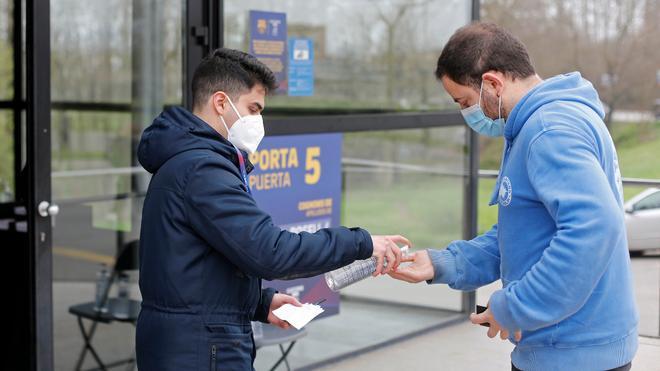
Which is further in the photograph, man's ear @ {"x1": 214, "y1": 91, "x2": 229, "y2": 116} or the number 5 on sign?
the number 5 on sign

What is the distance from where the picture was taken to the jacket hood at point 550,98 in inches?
104

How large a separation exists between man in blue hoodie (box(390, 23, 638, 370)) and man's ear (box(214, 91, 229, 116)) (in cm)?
65

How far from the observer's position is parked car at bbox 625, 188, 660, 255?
7.67 meters

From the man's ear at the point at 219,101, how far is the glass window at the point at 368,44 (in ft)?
7.63

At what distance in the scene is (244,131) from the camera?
A: 302cm

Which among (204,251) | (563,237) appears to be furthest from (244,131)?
(563,237)

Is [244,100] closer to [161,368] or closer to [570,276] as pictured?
[161,368]

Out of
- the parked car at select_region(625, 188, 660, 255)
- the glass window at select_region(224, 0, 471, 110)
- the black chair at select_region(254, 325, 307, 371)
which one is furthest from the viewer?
the parked car at select_region(625, 188, 660, 255)

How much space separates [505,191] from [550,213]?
21 centimetres

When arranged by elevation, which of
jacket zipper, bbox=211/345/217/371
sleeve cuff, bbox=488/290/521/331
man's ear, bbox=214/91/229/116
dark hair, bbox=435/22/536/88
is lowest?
jacket zipper, bbox=211/345/217/371

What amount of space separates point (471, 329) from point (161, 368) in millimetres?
4499

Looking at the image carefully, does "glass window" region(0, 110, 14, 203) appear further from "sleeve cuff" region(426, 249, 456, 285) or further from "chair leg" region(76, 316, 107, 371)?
"sleeve cuff" region(426, 249, 456, 285)

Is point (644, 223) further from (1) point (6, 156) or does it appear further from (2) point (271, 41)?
(1) point (6, 156)

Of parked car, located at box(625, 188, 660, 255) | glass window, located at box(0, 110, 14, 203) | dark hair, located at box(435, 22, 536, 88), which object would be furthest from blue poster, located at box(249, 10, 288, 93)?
parked car, located at box(625, 188, 660, 255)
